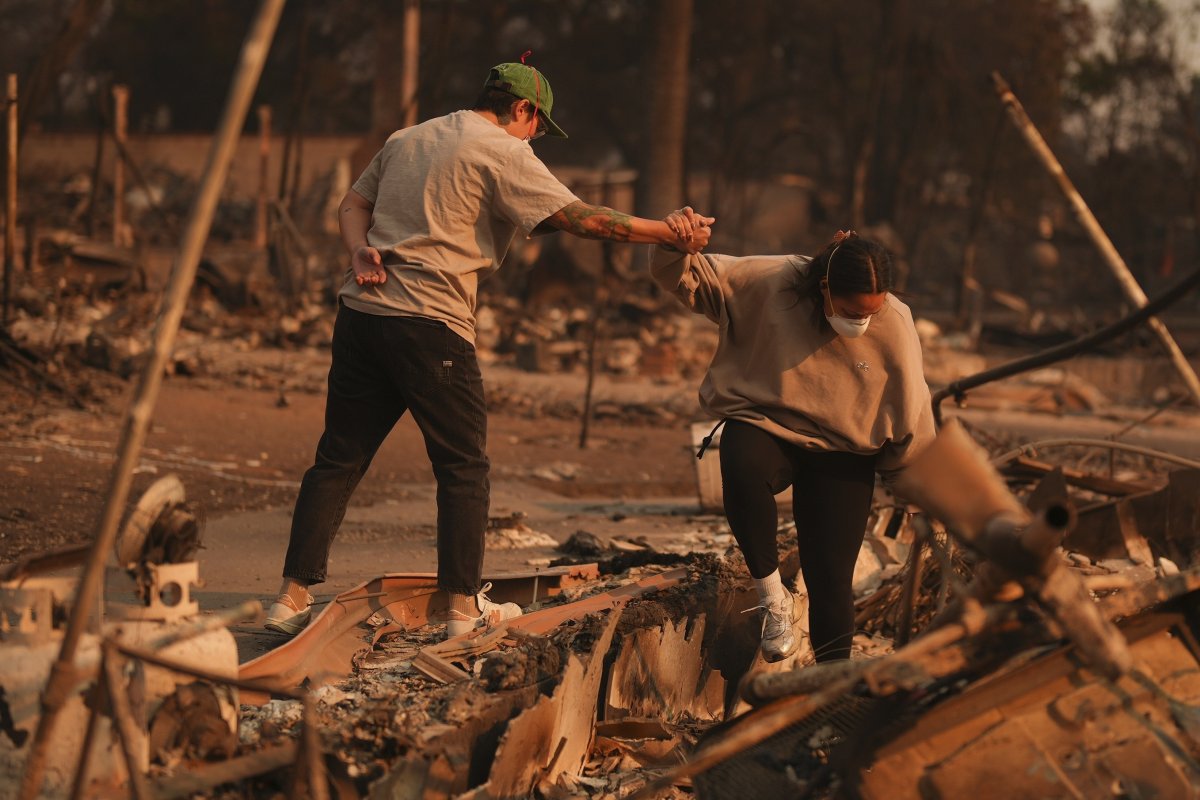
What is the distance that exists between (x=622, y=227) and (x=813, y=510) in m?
1.01

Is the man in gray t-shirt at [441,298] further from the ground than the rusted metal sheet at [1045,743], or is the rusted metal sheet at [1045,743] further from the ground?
the man in gray t-shirt at [441,298]

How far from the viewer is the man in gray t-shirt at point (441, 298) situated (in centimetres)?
418

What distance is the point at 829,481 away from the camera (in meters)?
4.16

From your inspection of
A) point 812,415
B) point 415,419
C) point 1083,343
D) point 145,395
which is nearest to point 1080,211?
point 1083,343

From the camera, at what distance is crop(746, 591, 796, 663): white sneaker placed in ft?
13.8

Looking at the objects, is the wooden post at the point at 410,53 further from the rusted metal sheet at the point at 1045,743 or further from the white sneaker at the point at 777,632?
the rusted metal sheet at the point at 1045,743

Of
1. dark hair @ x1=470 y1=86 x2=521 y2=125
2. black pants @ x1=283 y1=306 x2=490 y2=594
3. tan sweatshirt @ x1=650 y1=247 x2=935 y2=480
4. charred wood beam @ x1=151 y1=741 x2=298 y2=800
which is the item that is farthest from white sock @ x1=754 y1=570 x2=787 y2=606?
charred wood beam @ x1=151 y1=741 x2=298 y2=800

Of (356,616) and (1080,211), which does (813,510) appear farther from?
(1080,211)

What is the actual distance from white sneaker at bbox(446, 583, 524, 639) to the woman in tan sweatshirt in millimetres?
803

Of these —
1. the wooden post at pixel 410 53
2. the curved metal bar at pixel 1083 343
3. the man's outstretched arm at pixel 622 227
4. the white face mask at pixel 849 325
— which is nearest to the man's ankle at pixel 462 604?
the man's outstretched arm at pixel 622 227

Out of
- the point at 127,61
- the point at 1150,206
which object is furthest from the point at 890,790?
the point at 127,61

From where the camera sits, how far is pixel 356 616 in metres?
4.25

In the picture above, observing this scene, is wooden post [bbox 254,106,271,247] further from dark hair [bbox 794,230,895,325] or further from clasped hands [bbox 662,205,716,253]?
dark hair [bbox 794,230,895,325]

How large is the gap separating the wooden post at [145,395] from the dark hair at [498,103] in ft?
6.09
